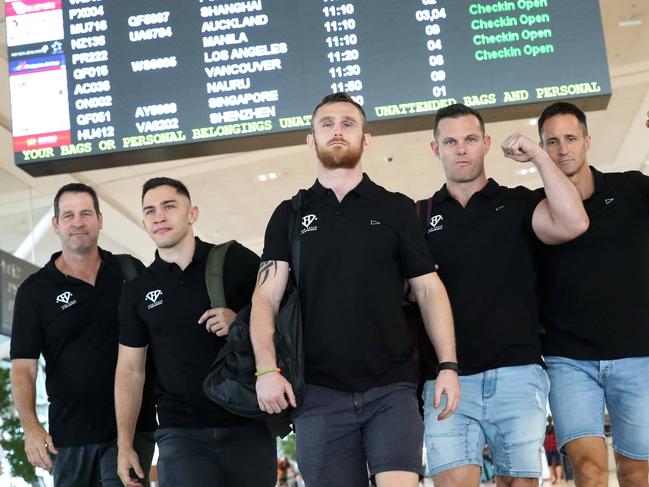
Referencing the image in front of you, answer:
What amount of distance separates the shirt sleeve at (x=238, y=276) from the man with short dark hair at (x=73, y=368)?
0.70 m

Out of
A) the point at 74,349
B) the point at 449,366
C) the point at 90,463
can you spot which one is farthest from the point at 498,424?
the point at 74,349

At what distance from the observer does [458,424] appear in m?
3.67

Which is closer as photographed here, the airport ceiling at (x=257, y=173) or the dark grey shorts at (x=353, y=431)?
the dark grey shorts at (x=353, y=431)

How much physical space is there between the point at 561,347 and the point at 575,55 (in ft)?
8.93

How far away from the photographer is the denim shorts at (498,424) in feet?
11.8

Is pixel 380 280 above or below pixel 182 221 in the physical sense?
below

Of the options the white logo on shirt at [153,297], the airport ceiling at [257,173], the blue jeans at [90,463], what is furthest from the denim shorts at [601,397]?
the airport ceiling at [257,173]

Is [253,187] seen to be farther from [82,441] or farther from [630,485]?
[630,485]

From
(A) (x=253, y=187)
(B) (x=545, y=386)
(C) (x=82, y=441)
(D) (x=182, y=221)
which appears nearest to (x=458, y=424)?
(B) (x=545, y=386)

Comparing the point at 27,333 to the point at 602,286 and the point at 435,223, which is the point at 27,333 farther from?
the point at 602,286

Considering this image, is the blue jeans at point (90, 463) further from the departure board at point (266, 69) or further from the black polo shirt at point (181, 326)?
the departure board at point (266, 69)

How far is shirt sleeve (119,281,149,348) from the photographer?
428cm

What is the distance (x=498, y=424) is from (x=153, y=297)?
5.49ft

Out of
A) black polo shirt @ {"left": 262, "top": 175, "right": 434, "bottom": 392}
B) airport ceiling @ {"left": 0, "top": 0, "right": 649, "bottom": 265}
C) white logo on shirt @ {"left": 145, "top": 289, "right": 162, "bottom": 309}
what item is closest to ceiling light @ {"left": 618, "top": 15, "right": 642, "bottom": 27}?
airport ceiling @ {"left": 0, "top": 0, "right": 649, "bottom": 265}
